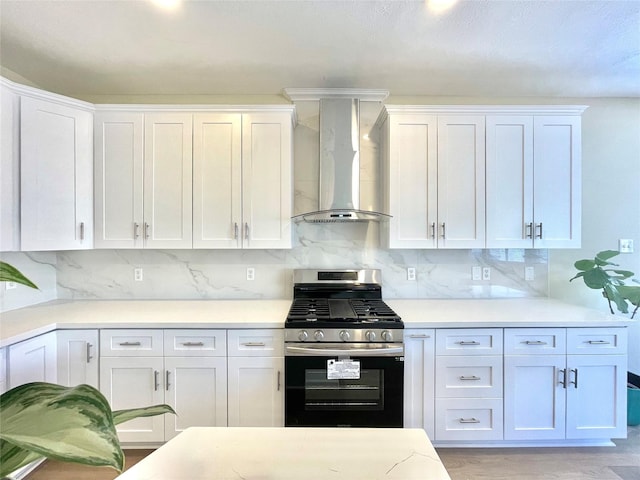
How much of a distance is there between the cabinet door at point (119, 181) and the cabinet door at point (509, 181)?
2.57 m

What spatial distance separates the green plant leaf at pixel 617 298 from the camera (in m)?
2.23

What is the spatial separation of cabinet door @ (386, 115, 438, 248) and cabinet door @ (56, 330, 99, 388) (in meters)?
2.07

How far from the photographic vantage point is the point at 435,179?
2395mm

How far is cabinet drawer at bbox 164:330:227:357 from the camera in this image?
2.00 metres

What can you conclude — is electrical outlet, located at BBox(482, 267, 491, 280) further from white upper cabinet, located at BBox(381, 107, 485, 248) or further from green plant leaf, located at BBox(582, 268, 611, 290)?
green plant leaf, located at BBox(582, 268, 611, 290)

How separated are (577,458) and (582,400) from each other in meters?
0.38

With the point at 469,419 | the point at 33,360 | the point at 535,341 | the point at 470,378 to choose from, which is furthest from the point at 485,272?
the point at 33,360

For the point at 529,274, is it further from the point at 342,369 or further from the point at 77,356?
the point at 77,356

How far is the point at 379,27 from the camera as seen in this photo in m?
1.83

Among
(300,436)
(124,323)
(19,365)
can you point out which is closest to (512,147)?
(300,436)

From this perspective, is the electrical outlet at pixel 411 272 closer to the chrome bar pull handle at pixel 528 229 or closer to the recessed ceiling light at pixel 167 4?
the chrome bar pull handle at pixel 528 229

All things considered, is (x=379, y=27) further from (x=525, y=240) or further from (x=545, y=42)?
(x=525, y=240)

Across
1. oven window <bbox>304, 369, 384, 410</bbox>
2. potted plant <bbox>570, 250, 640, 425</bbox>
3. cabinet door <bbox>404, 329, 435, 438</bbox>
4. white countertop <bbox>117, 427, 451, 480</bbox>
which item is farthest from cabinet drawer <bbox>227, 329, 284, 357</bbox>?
potted plant <bbox>570, 250, 640, 425</bbox>

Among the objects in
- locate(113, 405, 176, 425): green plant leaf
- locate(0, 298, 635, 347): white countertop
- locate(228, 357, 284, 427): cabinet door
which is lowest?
locate(228, 357, 284, 427): cabinet door
